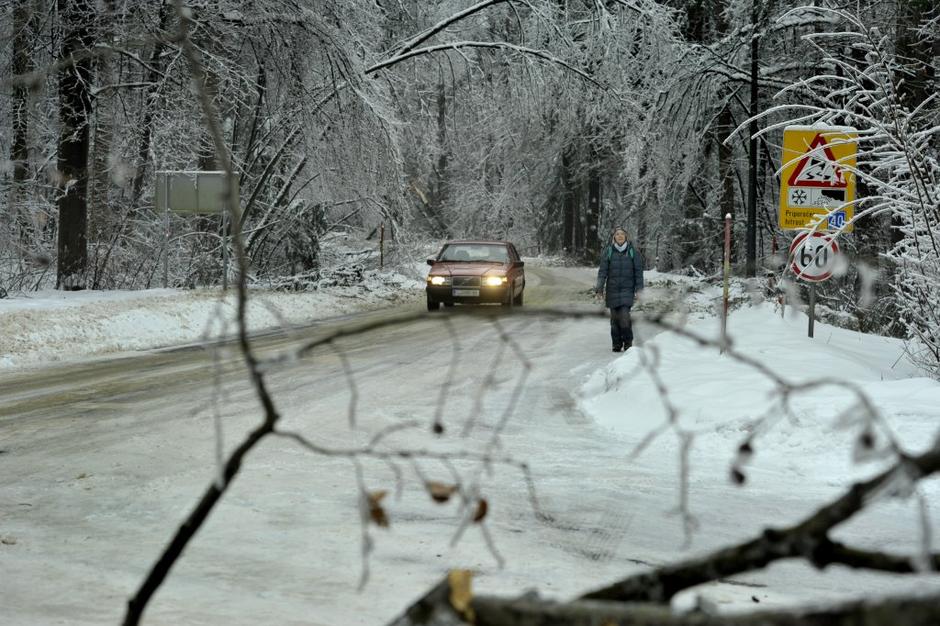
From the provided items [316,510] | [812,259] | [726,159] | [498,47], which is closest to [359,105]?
[498,47]

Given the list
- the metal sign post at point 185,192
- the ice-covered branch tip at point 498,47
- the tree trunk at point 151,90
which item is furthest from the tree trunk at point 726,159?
the tree trunk at point 151,90

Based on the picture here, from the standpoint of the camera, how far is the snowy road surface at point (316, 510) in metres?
5.55

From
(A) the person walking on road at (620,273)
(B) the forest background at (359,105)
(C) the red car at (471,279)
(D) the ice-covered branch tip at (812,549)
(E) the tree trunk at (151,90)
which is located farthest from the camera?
(C) the red car at (471,279)

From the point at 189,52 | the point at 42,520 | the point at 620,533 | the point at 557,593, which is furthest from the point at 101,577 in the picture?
the point at 189,52

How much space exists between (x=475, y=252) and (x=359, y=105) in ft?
23.2

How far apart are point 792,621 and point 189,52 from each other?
4.65 ft

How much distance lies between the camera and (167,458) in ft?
29.4

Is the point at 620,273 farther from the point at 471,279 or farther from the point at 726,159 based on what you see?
the point at 726,159

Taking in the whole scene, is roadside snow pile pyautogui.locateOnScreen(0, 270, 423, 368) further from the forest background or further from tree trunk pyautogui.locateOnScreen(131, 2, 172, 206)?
tree trunk pyautogui.locateOnScreen(131, 2, 172, 206)

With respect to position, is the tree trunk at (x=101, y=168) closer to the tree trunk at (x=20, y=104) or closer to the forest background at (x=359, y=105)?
the forest background at (x=359, y=105)

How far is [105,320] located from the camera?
1884 centimetres

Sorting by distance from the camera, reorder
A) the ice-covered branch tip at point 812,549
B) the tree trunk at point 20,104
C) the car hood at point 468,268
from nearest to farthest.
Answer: the ice-covered branch tip at point 812,549, the tree trunk at point 20,104, the car hood at point 468,268

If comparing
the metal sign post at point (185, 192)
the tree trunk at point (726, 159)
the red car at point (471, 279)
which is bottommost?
the red car at point (471, 279)

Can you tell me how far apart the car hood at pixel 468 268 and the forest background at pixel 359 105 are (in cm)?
179
